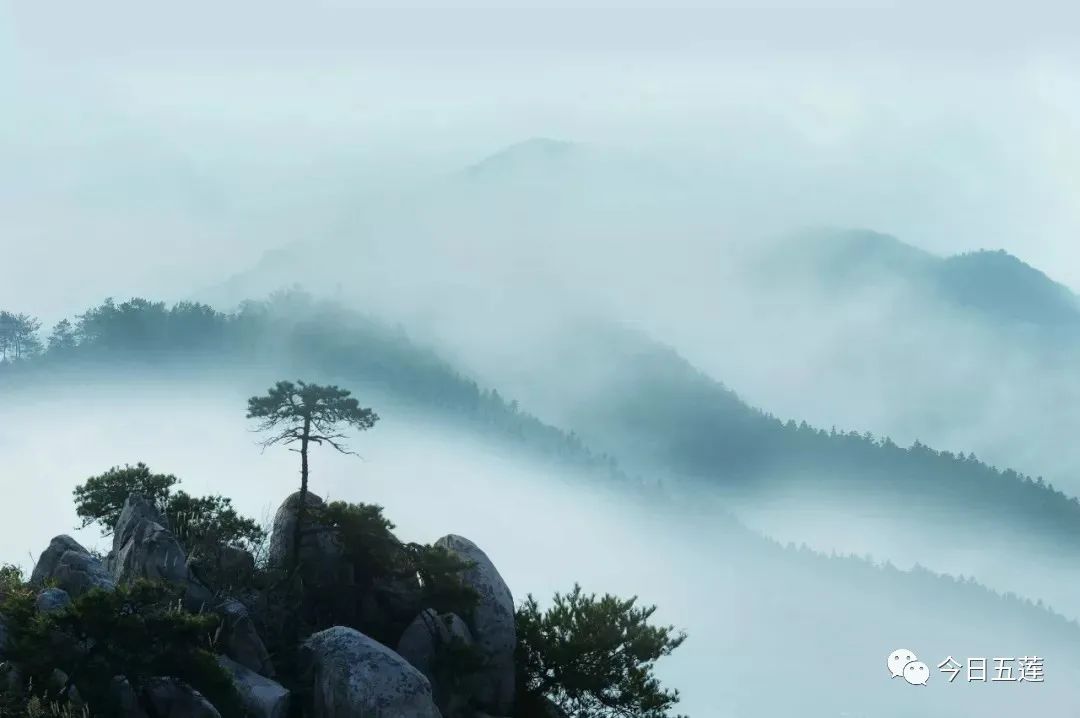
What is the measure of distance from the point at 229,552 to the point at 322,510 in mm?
4195

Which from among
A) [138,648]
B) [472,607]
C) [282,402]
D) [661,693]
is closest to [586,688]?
[661,693]

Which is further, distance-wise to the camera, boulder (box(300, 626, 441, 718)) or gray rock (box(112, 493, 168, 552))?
gray rock (box(112, 493, 168, 552))

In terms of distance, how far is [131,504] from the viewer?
1484 inches

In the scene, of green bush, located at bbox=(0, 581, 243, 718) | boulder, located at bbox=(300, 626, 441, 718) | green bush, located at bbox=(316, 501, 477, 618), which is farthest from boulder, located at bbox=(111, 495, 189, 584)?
green bush, located at bbox=(316, 501, 477, 618)

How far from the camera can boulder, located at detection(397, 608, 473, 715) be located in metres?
37.8

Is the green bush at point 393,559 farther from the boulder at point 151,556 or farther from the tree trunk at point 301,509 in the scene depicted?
the boulder at point 151,556

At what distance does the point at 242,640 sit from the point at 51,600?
18.7 ft

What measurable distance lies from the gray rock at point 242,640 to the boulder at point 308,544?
600 centimetres

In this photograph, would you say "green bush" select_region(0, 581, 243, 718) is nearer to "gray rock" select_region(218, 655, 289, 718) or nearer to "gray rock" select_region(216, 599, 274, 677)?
"gray rock" select_region(218, 655, 289, 718)

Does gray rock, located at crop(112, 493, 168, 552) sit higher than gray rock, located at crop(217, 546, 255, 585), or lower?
higher

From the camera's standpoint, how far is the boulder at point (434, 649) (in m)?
37.8

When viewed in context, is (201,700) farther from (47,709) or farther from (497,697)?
(497,697)

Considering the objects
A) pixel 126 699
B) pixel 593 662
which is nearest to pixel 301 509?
pixel 126 699

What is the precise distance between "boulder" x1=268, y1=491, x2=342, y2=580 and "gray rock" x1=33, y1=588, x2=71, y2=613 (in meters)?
9.25
